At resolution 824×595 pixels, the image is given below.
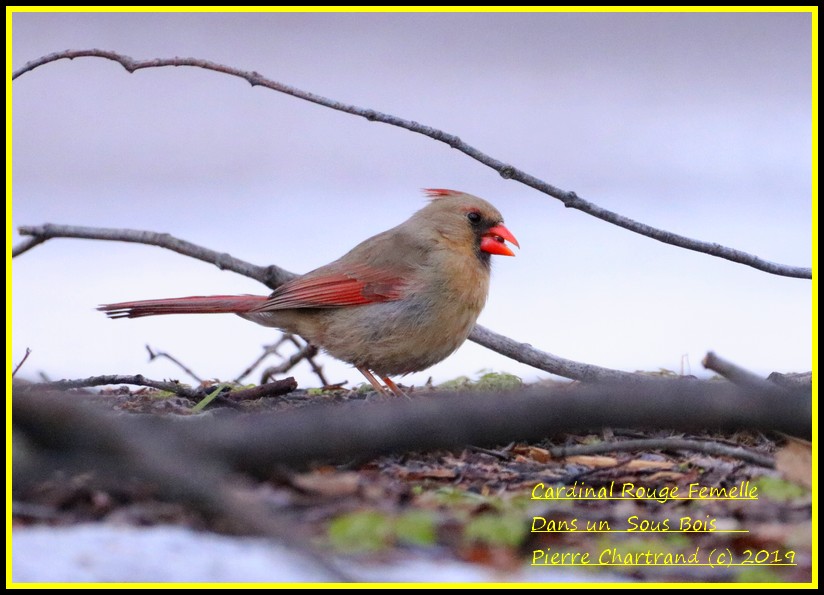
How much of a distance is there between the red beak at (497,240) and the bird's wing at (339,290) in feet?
1.56

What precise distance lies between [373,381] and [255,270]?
80 cm

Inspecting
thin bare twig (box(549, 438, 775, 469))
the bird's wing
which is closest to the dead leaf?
thin bare twig (box(549, 438, 775, 469))

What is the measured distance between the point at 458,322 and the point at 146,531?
2.40 metres

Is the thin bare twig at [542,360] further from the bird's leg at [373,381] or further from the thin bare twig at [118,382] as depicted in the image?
the thin bare twig at [118,382]

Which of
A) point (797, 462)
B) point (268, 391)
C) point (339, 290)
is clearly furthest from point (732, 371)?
point (339, 290)

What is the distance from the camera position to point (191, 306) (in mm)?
4156

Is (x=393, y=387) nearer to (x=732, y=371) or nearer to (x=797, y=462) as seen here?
(x=797, y=462)

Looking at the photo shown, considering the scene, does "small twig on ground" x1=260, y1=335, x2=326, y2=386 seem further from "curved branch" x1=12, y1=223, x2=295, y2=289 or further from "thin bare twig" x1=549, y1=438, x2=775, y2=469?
"thin bare twig" x1=549, y1=438, x2=775, y2=469

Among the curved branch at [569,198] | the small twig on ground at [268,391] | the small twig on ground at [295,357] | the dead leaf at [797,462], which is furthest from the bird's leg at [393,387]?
the dead leaf at [797,462]

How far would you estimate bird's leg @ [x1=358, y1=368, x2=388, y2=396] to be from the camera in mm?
3655

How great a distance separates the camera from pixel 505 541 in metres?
1.64

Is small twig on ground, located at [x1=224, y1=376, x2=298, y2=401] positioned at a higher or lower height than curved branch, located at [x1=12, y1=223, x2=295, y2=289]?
lower

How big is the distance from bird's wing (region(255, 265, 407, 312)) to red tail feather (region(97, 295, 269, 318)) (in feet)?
0.29

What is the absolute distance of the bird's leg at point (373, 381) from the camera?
366 cm
